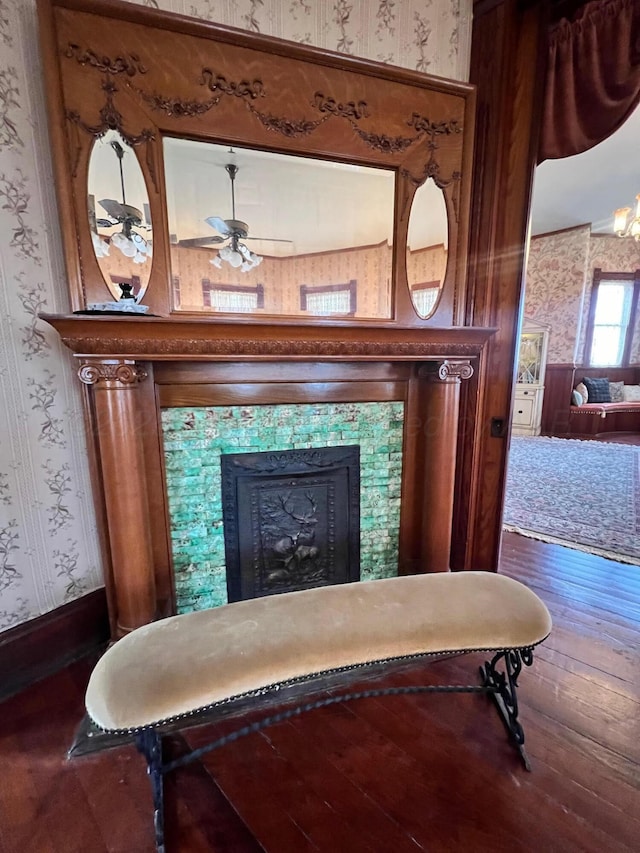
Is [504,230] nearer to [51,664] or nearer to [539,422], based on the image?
[51,664]

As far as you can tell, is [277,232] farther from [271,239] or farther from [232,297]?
[232,297]

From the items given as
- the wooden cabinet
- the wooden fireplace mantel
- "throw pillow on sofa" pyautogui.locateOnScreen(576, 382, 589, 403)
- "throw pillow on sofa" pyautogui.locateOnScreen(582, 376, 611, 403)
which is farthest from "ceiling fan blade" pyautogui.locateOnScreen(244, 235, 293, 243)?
"throw pillow on sofa" pyautogui.locateOnScreen(582, 376, 611, 403)

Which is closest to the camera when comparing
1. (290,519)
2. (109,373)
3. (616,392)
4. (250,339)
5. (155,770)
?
(155,770)

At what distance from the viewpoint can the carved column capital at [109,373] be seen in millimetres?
1359

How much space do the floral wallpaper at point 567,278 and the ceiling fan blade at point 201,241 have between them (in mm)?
6608

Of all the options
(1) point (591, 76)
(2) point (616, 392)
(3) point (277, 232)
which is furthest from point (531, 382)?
(3) point (277, 232)

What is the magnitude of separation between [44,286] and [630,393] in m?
8.28

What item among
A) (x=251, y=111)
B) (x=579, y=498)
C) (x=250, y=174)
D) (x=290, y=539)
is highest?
(x=251, y=111)

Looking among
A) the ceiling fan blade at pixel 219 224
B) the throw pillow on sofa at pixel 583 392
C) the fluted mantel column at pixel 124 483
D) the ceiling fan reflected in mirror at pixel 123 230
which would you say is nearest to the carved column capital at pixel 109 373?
the fluted mantel column at pixel 124 483

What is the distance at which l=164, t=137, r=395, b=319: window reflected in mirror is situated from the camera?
1.52 m

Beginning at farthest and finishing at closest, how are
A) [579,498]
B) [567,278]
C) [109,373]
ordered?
[567,278] → [579,498] → [109,373]

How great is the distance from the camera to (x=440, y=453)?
1897 millimetres

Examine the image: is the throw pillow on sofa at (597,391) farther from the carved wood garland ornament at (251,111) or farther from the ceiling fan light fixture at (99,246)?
the ceiling fan light fixture at (99,246)

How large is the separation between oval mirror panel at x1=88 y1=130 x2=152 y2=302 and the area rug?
286cm
